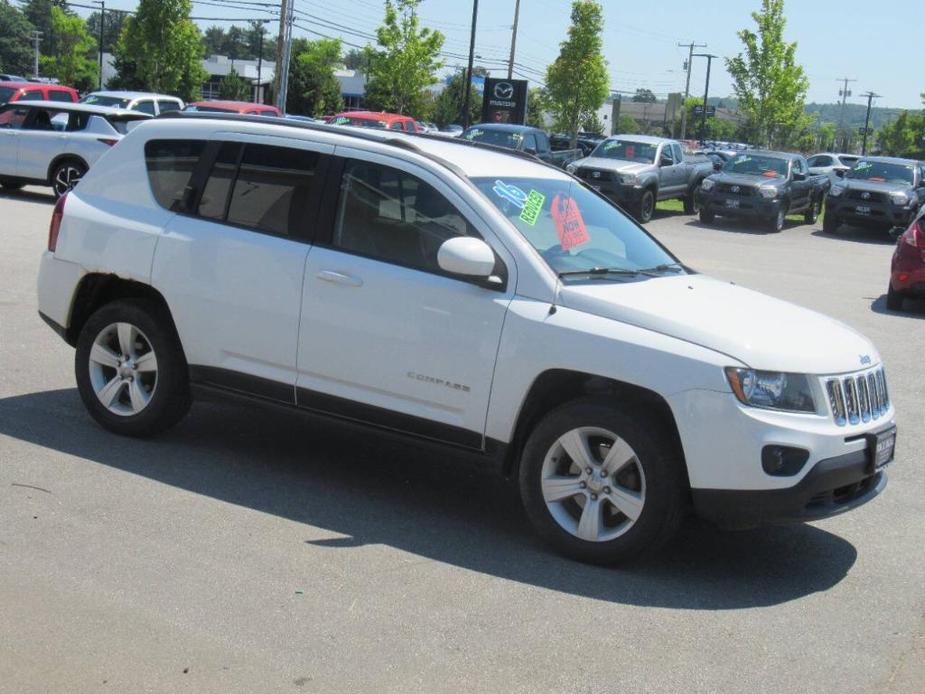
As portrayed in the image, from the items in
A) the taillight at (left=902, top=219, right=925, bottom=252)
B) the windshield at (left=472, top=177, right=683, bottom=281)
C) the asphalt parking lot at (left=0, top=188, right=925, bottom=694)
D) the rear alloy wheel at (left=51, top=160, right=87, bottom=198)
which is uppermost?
the windshield at (left=472, top=177, right=683, bottom=281)

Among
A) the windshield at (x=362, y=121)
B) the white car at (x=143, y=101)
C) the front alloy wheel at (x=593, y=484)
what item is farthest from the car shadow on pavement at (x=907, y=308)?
the white car at (x=143, y=101)

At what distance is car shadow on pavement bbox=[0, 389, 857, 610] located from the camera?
17.9 ft

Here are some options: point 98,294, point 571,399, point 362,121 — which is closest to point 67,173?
point 362,121

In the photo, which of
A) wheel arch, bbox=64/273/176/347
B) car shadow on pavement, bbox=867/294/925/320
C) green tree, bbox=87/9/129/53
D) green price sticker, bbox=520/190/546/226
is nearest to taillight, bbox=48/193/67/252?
wheel arch, bbox=64/273/176/347

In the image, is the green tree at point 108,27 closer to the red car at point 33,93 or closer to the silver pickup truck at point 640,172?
the red car at point 33,93

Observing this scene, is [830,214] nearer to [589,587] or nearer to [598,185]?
[598,185]

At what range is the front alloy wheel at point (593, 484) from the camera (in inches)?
214

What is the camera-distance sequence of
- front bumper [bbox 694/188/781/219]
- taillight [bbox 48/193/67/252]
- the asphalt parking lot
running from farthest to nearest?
front bumper [bbox 694/188/781/219], taillight [bbox 48/193/67/252], the asphalt parking lot

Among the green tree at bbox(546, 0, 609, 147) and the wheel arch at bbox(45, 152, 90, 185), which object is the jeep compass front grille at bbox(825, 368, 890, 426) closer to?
the wheel arch at bbox(45, 152, 90, 185)

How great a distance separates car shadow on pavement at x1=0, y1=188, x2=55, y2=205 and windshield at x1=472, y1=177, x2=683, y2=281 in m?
16.5

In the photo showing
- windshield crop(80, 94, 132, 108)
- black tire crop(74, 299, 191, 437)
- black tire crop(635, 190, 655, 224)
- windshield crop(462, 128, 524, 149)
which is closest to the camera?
black tire crop(74, 299, 191, 437)

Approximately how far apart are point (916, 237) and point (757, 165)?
14.9 meters

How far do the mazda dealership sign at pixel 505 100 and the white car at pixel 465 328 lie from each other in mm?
37141

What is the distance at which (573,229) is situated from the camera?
628 cm
